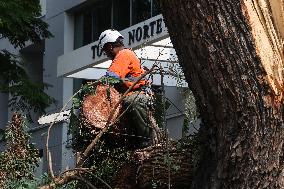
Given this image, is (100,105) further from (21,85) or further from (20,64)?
(20,64)

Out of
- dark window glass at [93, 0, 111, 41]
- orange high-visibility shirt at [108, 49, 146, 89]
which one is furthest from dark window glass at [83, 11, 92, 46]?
orange high-visibility shirt at [108, 49, 146, 89]

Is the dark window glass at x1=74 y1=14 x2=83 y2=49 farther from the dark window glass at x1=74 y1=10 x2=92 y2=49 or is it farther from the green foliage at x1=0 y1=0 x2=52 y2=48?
the green foliage at x1=0 y1=0 x2=52 y2=48

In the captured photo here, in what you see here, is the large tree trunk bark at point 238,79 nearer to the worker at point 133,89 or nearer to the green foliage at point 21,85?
the worker at point 133,89

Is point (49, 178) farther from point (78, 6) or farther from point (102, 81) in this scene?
point (78, 6)

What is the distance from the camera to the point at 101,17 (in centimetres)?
2159

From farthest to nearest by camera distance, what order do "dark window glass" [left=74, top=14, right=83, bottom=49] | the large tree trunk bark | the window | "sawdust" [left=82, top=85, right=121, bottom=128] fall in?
1. "dark window glass" [left=74, top=14, right=83, bottom=49]
2. the window
3. "sawdust" [left=82, top=85, right=121, bottom=128]
4. the large tree trunk bark

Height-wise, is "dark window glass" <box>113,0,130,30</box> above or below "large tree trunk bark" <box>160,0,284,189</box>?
above

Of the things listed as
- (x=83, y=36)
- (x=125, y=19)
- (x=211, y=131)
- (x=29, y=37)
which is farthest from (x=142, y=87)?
(x=83, y=36)

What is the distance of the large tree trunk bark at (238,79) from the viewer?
4.42 m

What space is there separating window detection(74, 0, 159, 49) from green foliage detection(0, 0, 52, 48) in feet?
7.82

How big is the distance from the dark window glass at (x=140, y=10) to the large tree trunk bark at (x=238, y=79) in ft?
47.0

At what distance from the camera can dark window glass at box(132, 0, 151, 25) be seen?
18966 mm

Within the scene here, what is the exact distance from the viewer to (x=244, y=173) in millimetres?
4414

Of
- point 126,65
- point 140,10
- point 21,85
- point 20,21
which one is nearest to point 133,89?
point 126,65
